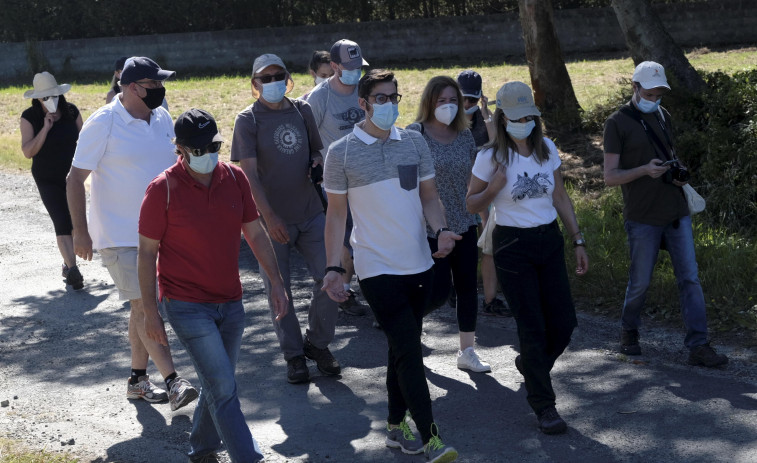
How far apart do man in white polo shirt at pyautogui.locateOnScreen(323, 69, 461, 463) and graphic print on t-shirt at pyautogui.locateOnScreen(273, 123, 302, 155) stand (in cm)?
133

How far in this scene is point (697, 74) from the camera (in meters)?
10.8

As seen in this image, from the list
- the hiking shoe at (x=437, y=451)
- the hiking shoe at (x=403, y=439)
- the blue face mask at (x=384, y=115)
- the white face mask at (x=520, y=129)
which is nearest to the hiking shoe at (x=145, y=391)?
the hiking shoe at (x=403, y=439)

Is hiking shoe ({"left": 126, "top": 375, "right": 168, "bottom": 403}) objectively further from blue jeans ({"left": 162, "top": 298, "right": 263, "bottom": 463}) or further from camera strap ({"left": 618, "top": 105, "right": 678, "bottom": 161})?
camera strap ({"left": 618, "top": 105, "right": 678, "bottom": 161})

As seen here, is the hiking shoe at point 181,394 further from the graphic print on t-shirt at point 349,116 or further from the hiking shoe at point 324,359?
the graphic print on t-shirt at point 349,116

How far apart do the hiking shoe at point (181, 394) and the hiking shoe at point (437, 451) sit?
1.65 m

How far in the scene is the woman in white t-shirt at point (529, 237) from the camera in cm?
546

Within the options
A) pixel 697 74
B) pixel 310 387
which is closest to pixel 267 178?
pixel 310 387

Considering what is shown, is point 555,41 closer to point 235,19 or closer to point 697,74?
point 697,74

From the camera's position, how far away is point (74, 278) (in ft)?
30.1

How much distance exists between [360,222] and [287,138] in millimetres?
1557

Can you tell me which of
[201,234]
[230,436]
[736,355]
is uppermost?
[201,234]

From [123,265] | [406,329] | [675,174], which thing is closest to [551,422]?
[406,329]

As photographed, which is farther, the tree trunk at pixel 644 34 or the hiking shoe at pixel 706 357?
the tree trunk at pixel 644 34

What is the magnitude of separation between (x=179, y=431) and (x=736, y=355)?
3637 mm
